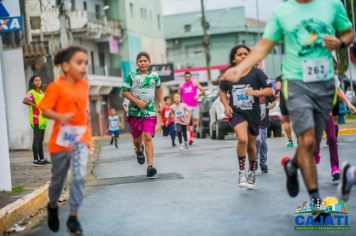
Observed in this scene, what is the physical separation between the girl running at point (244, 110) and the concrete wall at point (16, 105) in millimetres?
18172

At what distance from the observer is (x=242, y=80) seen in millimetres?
9648

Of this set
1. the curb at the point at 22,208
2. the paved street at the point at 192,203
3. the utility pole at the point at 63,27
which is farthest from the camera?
the utility pole at the point at 63,27

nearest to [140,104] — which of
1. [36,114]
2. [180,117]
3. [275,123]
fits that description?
[36,114]

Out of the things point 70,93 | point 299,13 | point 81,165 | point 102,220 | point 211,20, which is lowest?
point 102,220

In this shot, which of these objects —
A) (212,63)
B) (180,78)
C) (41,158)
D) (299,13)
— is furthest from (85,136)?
(212,63)

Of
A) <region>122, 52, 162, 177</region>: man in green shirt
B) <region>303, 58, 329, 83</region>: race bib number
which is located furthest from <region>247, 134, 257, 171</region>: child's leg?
<region>303, 58, 329, 83</region>: race bib number

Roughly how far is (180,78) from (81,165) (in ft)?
209

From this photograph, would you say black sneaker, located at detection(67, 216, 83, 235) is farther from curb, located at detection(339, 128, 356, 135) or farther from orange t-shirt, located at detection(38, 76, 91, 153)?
curb, located at detection(339, 128, 356, 135)

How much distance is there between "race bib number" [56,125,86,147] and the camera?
6379mm

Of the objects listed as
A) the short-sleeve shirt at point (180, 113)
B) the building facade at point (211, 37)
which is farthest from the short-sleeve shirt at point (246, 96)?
the building facade at point (211, 37)

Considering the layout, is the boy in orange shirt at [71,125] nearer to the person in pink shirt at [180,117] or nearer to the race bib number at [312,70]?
the race bib number at [312,70]

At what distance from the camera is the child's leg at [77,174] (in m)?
6.36

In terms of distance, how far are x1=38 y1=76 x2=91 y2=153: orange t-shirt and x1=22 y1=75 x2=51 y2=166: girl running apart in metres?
8.54

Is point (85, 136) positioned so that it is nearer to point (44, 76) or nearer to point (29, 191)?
point (29, 191)
